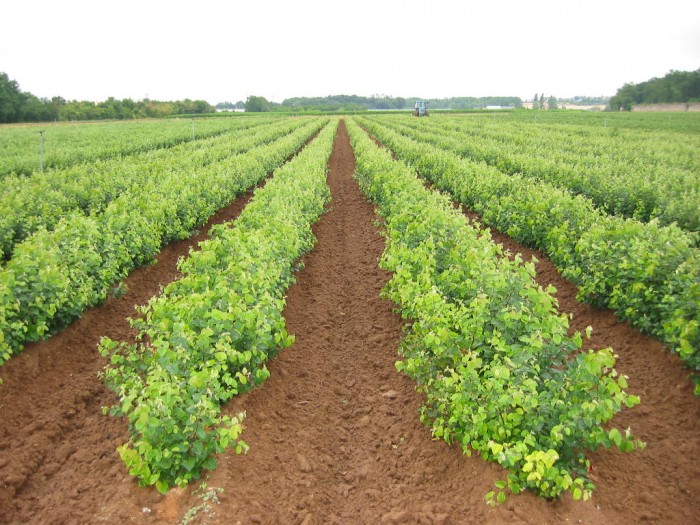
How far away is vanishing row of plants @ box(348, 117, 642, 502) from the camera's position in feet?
12.3

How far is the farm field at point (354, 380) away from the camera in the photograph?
394cm

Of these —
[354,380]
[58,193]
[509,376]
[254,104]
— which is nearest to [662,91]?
[254,104]

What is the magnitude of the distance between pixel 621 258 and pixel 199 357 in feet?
19.3

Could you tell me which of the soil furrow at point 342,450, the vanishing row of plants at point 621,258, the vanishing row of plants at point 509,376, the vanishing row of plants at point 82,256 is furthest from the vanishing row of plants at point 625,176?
the vanishing row of plants at point 82,256

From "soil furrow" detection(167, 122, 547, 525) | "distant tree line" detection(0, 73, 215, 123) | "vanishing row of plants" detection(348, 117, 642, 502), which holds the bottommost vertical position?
"soil furrow" detection(167, 122, 547, 525)

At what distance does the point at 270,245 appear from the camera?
7.52m

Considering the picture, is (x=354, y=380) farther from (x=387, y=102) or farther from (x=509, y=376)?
(x=387, y=102)

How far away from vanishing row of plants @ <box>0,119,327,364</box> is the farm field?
7 centimetres

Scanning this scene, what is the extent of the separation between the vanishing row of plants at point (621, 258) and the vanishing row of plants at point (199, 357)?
4612mm

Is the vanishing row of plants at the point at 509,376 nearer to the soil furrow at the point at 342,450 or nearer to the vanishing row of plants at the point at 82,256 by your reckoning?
the soil furrow at the point at 342,450

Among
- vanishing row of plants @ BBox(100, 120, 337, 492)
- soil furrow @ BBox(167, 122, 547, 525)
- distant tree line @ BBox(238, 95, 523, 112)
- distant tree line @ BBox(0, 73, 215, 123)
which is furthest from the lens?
distant tree line @ BBox(238, 95, 523, 112)

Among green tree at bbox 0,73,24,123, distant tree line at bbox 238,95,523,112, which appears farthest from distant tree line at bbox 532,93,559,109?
green tree at bbox 0,73,24,123

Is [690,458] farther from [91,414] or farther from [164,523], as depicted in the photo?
[91,414]

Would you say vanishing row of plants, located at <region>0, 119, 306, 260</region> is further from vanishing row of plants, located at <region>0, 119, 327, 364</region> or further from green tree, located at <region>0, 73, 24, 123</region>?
green tree, located at <region>0, 73, 24, 123</region>
